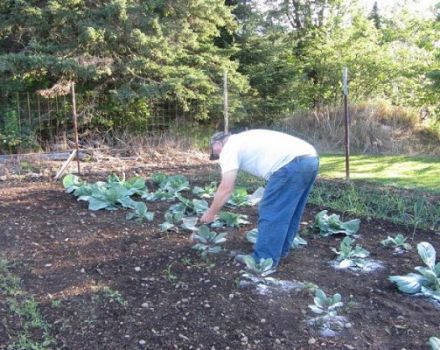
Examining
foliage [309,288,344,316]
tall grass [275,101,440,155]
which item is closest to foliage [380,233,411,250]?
foliage [309,288,344,316]

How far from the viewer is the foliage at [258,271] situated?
3.18 m

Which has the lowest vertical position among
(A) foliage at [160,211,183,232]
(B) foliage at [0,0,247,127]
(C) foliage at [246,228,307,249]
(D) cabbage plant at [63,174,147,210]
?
(C) foliage at [246,228,307,249]

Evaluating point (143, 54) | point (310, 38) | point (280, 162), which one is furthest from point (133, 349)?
point (310, 38)

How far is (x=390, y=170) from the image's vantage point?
7.53m

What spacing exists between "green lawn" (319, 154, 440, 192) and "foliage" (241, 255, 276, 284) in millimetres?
3455

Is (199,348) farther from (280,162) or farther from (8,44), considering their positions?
(8,44)

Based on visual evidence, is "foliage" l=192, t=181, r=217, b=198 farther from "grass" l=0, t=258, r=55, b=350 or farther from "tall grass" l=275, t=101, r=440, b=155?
"tall grass" l=275, t=101, r=440, b=155

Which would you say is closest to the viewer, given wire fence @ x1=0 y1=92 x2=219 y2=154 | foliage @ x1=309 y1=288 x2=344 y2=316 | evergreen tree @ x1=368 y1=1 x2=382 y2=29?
foliage @ x1=309 y1=288 x2=344 y2=316

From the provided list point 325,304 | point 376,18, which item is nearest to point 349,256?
point 325,304

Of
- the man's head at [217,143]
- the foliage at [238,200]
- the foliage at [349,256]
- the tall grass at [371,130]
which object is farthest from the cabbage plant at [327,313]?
the tall grass at [371,130]

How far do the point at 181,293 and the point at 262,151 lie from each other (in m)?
1.10

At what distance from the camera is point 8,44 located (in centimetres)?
982

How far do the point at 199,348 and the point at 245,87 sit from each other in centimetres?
947

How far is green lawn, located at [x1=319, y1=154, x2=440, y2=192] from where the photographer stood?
20.9 ft
